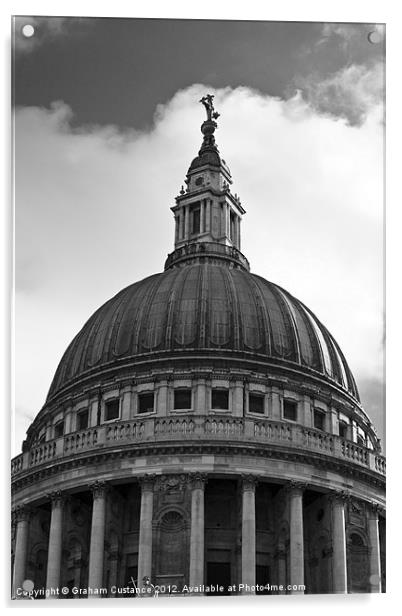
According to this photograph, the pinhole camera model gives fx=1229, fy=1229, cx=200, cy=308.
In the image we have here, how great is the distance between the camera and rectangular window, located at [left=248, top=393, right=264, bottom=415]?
43500 mm

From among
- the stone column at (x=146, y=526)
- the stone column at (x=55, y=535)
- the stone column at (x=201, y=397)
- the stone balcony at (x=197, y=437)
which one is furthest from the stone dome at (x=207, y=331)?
the stone column at (x=146, y=526)

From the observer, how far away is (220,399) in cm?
4344

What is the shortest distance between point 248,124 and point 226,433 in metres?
11.4

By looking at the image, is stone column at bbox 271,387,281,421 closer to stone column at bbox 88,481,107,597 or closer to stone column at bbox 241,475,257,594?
stone column at bbox 241,475,257,594

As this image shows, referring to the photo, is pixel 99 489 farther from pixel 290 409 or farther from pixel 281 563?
pixel 290 409

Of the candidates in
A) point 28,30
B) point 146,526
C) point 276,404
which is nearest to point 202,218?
point 276,404

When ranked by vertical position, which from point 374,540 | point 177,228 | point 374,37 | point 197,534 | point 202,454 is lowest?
point 197,534

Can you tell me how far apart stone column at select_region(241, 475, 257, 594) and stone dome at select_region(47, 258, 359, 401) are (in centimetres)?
651

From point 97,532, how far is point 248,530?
4748mm

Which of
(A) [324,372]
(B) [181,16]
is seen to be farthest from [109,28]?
(A) [324,372]

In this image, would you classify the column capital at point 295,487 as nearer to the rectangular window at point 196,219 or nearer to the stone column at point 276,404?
the stone column at point 276,404

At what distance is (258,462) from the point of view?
39.1m

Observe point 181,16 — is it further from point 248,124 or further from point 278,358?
point 278,358

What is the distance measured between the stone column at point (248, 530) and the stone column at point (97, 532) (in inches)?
171
